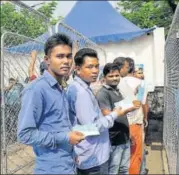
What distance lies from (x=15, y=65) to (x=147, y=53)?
21.0ft

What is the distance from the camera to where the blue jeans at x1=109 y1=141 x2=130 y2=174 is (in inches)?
159

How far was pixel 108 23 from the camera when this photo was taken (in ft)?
39.2

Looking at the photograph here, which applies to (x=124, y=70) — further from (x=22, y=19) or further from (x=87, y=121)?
(x=87, y=121)

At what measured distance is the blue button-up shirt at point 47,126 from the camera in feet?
7.59

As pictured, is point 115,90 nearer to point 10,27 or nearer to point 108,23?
point 10,27

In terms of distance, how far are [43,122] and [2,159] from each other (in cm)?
196

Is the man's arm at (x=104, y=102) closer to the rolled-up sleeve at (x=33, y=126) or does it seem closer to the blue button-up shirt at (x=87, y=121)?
the blue button-up shirt at (x=87, y=121)

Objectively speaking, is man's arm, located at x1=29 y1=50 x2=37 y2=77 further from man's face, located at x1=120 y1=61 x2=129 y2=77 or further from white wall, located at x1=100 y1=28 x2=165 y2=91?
white wall, located at x1=100 y1=28 x2=165 y2=91

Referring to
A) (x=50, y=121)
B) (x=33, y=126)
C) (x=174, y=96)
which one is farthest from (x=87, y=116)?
(x=174, y=96)

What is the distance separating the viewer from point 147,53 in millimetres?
10469

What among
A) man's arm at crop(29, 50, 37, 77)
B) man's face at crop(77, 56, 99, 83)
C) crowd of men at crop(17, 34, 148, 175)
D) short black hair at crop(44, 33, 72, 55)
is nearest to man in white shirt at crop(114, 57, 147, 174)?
crowd of men at crop(17, 34, 148, 175)

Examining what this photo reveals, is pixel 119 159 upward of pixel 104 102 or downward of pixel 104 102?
downward

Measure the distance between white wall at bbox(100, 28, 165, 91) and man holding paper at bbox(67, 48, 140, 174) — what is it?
6.98 meters

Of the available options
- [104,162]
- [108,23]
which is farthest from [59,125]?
[108,23]
